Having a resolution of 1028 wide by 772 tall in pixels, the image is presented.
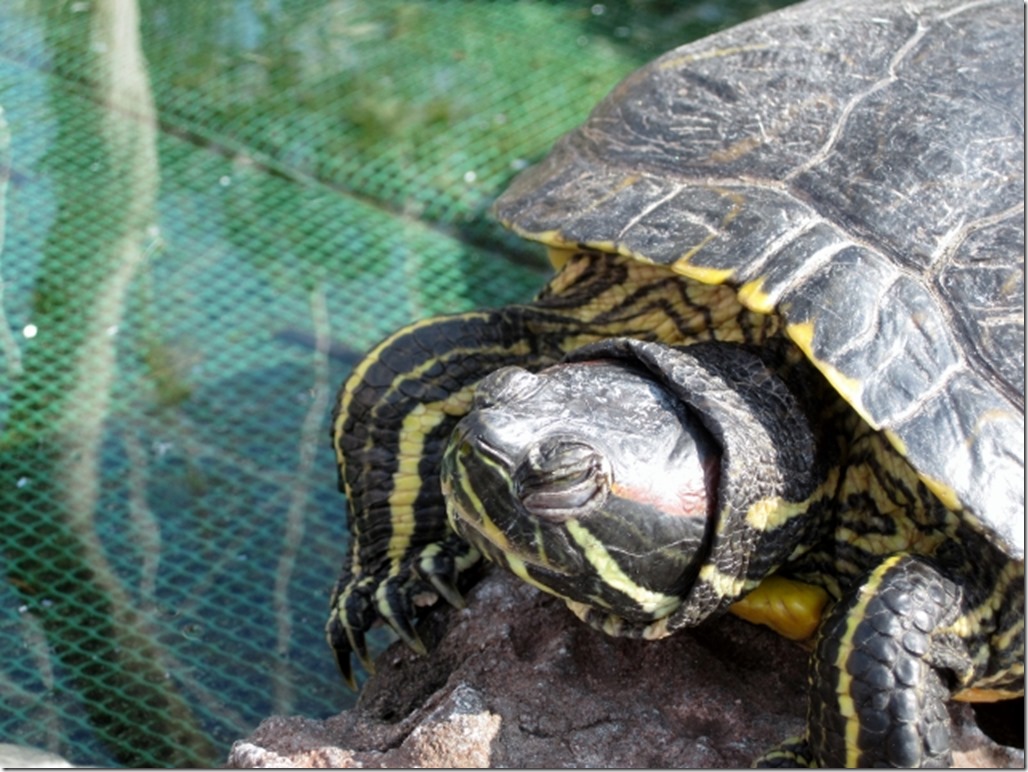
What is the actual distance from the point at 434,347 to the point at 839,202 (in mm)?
983

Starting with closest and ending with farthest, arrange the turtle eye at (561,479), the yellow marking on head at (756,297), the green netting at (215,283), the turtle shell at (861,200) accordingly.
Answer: the turtle eye at (561,479), the turtle shell at (861,200), the yellow marking on head at (756,297), the green netting at (215,283)

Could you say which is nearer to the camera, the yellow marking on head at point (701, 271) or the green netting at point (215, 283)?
the yellow marking on head at point (701, 271)

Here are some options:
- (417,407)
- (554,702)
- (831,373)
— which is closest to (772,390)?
(831,373)

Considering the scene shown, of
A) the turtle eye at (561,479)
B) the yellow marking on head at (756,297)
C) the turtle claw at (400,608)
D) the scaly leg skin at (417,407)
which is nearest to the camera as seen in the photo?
the turtle eye at (561,479)

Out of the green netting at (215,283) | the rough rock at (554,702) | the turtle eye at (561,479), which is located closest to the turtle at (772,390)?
the turtle eye at (561,479)

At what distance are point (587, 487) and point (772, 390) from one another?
56 cm

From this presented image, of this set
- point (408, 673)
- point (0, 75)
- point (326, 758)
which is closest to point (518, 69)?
point (0, 75)

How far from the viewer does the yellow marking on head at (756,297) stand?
2.61m

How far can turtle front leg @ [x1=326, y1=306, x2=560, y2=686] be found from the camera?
310 centimetres

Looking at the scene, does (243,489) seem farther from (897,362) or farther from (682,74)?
(897,362)

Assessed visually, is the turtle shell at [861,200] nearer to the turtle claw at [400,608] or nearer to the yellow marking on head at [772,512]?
the yellow marking on head at [772,512]

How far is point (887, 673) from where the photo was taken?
2.33 metres

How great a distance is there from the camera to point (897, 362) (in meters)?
2.49

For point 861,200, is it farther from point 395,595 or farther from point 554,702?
point 395,595
